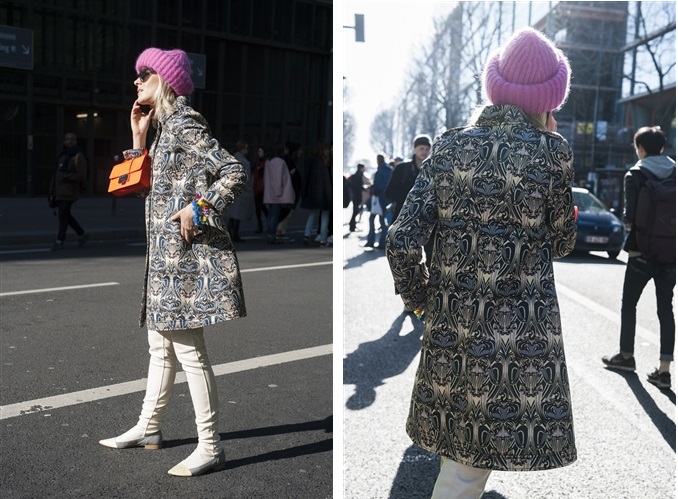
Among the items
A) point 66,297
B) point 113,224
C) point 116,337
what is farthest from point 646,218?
point 113,224

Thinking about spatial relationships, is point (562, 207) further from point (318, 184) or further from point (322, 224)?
point (322, 224)

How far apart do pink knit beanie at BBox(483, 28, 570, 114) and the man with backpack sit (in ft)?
11.1

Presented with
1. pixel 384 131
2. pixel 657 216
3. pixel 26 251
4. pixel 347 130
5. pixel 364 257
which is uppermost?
pixel 384 131

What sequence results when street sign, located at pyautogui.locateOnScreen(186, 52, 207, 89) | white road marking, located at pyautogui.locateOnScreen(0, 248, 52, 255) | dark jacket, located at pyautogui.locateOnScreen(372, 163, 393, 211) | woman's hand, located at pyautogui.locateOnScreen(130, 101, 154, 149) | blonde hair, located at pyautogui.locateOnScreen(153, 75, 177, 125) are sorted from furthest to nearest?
street sign, located at pyautogui.locateOnScreen(186, 52, 207, 89)
dark jacket, located at pyautogui.locateOnScreen(372, 163, 393, 211)
white road marking, located at pyautogui.locateOnScreen(0, 248, 52, 255)
woman's hand, located at pyautogui.locateOnScreen(130, 101, 154, 149)
blonde hair, located at pyautogui.locateOnScreen(153, 75, 177, 125)

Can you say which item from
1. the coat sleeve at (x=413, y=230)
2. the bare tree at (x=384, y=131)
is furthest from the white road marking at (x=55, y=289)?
the bare tree at (x=384, y=131)

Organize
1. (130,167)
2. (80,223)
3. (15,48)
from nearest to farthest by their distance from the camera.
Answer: (130,167), (80,223), (15,48)

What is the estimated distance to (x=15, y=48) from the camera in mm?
27734

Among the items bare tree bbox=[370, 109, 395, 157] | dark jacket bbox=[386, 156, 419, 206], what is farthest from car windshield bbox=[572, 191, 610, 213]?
bare tree bbox=[370, 109, 395, 157]

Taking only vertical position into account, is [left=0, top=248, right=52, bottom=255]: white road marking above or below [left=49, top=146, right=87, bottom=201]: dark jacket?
Answer: below

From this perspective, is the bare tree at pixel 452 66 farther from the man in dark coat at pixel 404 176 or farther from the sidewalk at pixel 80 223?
the man in dark coat at pixel 404 176

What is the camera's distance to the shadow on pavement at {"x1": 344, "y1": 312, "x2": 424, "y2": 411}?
5.96m

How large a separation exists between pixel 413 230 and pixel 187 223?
4.29 feet

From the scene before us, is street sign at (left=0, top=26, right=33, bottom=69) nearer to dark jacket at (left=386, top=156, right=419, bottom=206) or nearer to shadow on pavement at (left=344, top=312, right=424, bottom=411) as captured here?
dark jacket at (left=386, top=156, right=419, bottom=206)

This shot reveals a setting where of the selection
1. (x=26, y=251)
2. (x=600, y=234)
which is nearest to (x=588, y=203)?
(x=600, y=234)
